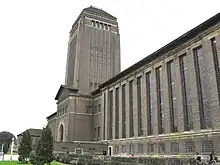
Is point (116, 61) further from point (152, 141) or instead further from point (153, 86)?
point (152, 141)

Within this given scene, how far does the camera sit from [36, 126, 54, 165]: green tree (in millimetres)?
24750

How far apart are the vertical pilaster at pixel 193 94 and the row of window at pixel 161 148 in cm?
211

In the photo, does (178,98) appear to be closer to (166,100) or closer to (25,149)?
(166,100)

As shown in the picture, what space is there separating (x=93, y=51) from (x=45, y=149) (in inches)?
1795

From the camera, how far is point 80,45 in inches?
2608

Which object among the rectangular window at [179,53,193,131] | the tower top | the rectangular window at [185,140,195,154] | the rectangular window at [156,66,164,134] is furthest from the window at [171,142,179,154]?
the tower top

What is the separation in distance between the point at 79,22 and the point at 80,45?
28.3 feet

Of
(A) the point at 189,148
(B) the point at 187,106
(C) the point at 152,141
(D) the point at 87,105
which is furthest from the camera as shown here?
(D) the point at 87,105

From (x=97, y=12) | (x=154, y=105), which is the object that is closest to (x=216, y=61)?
(x=154, y=105)

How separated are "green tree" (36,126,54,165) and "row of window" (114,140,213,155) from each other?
50.1 feet

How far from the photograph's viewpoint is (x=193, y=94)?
29.2 m

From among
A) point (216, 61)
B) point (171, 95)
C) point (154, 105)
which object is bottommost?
Result: point (154, 105)

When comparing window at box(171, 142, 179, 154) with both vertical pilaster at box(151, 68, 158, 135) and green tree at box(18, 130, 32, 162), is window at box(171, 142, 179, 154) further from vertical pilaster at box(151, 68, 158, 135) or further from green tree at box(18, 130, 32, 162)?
green tree at box(18, 130, 32, 162)

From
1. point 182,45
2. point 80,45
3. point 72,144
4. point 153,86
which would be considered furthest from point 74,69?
point 182,45
